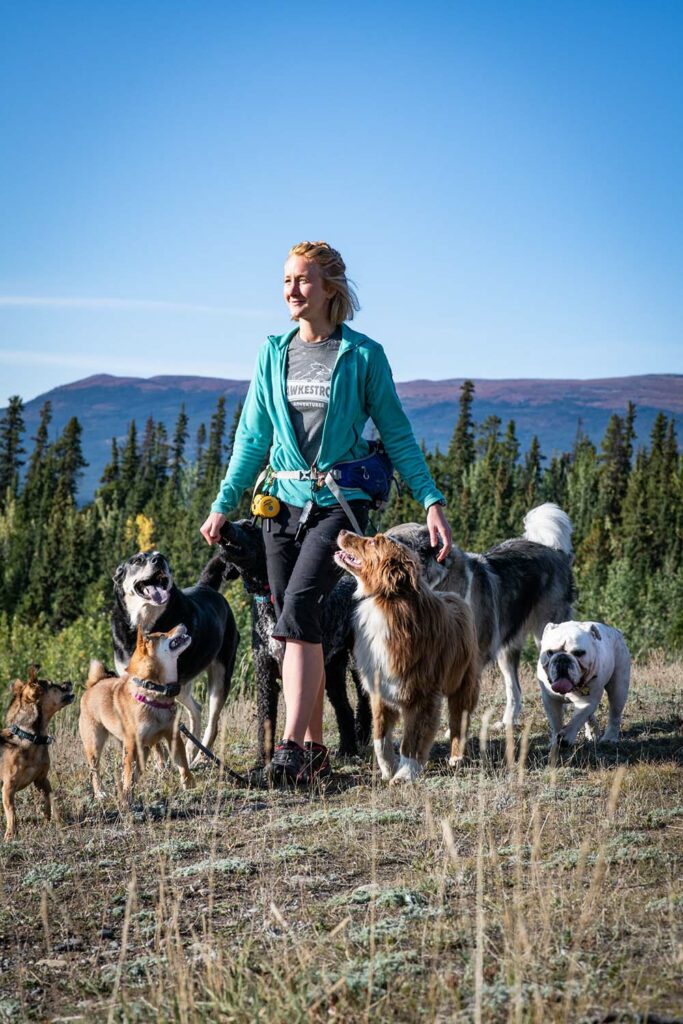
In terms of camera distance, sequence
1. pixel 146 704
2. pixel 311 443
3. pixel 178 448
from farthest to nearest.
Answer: pixel 178 448 → pixel 146 704 → pixel 311 443

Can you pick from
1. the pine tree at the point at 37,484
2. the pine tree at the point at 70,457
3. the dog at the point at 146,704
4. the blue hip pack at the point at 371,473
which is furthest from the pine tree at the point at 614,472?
the blue hip pack at the point at 371,473

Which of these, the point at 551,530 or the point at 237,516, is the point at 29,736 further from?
the point at 237,516

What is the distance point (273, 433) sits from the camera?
627 centimetres

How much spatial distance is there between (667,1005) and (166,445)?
113m

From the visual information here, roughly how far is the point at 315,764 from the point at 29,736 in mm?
1918

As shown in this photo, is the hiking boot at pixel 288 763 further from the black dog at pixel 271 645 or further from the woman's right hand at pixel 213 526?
the woman's right hand at pixel 213 526

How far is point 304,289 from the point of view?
5.88 m

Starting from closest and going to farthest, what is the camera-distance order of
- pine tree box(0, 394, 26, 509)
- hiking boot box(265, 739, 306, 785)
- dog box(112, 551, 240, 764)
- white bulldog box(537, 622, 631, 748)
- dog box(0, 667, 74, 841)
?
hiking boot box(265, 739, 306, 785), dog box(0, 667, 74, 841), white bulldog box(537, 622, 631, 748), dog box(112, 551, 240, 764), pine tree box(0, 394, 26, 509)

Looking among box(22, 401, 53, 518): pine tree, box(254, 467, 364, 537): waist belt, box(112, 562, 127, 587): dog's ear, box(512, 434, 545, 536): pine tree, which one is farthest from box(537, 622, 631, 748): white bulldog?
box(22, 401, 53, 518): pine tree

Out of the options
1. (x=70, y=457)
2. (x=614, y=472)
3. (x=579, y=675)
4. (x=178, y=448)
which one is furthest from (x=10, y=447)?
(x=579, y=675)

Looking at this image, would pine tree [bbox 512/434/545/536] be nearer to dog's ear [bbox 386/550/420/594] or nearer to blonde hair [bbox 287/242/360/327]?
dog's ear [bbox 386/550/420/594]

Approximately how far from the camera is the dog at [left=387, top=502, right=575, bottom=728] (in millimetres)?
8188

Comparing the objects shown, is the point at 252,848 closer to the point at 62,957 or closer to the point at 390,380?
the point at 62,957

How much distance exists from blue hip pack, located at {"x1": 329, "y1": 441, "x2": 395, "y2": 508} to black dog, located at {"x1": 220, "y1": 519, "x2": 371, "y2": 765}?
0.89m
